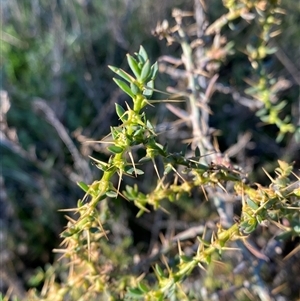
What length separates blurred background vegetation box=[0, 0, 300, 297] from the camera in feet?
5.43

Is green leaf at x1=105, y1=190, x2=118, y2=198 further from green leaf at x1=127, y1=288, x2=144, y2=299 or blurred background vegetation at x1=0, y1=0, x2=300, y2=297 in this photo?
blurred background vegetation at x1=0, y1=0, x2=300, y2=297

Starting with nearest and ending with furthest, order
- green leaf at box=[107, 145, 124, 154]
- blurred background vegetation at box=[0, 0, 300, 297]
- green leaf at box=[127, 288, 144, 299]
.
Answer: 1. green leaf at box=[107, 145, 124, 154]
2. green leaf at box=[127, 288, 144, 299]
3. blurred background vegetation at box=[0, 0, 300, 297]

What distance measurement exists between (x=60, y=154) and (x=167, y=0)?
2.63 ft

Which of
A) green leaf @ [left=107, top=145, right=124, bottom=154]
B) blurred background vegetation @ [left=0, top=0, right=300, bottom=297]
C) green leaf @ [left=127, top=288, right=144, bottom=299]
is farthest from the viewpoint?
blurred background vegetation @ [left=0, top=0, right=300, bottom=297]

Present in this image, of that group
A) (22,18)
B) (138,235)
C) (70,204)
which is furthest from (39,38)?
(138,235)

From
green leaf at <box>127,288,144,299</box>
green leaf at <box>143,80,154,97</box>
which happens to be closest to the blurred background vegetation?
green leaf at <box>127,288,144,299</box>

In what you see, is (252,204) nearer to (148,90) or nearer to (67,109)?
(148,90)

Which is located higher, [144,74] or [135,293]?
[144,74]

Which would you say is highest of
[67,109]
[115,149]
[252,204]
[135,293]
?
[115,149]

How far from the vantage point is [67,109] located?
1.96 m

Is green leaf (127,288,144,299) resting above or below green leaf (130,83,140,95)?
below

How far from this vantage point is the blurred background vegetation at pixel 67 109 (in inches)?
65.1

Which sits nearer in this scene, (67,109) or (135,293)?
(135,293)

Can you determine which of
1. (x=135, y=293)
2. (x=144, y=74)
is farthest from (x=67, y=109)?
(x=144, y=74)
